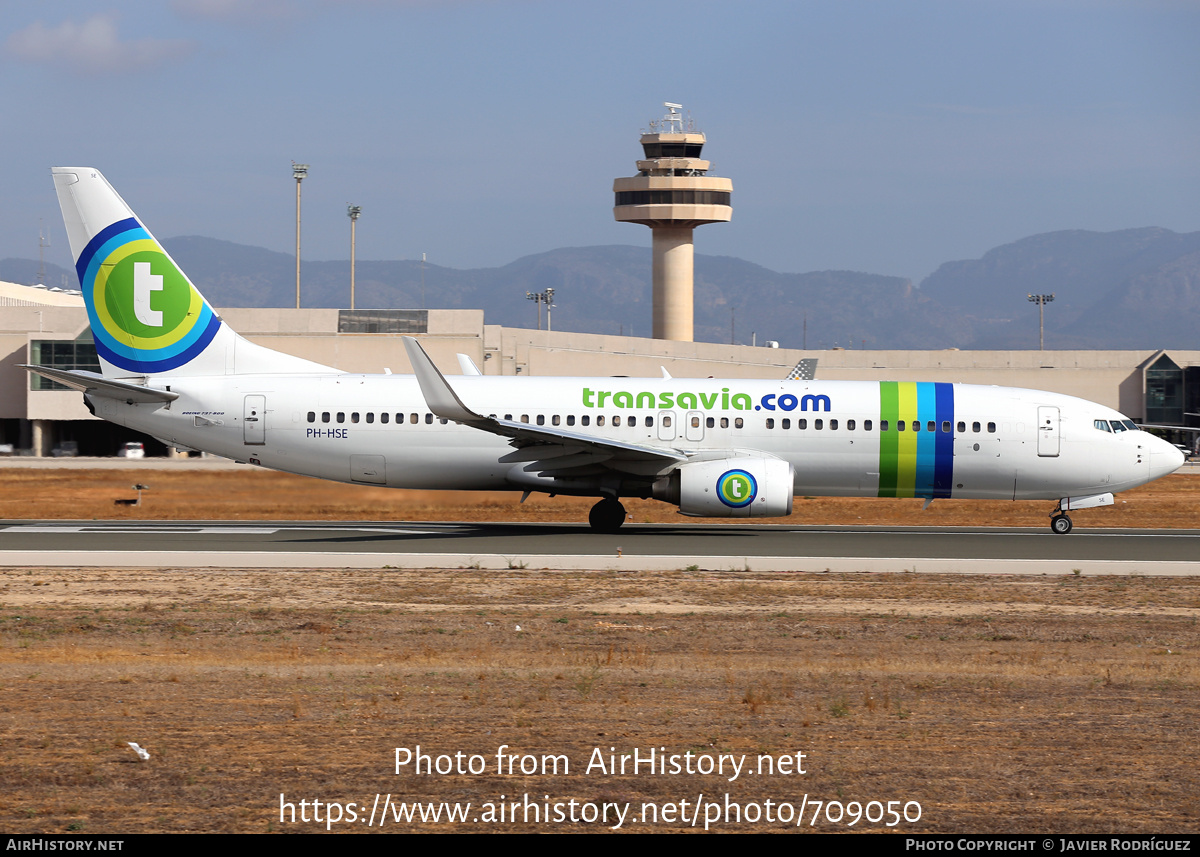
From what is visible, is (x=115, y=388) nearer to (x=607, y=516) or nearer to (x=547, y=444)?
(x=547, y=444)

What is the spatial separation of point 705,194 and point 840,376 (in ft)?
112

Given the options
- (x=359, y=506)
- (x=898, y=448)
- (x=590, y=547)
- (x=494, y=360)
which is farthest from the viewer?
(x=494, y=360)

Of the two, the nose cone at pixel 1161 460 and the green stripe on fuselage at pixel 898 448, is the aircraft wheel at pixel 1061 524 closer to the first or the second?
the nose cone at pixel 1161 460

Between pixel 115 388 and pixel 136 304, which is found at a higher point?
pixel 136 304

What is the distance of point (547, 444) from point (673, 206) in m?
88.1

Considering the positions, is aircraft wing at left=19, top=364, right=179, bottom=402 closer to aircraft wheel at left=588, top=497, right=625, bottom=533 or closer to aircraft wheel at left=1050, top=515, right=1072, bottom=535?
aircraft wheel at left=588, top=497, right=625, bottom=533

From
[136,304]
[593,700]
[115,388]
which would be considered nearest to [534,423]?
[115,388]

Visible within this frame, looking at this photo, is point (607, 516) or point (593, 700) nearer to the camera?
point (593, 700)

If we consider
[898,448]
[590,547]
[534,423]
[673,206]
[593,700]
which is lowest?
[593,700]

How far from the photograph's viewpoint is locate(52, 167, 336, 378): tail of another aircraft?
2762cm

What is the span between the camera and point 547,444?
2659 cm

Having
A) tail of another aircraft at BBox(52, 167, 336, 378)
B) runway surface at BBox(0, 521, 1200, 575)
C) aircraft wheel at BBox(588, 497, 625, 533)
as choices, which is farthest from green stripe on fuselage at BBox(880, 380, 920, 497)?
tail of another aircraft at BBox(52, 167, 336, 378)

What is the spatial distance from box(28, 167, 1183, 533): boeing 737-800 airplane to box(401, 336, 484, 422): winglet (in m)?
2.38

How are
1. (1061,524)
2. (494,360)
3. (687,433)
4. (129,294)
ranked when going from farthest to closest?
(494,360) → (1061,524) → (129,294) → (687,433)
